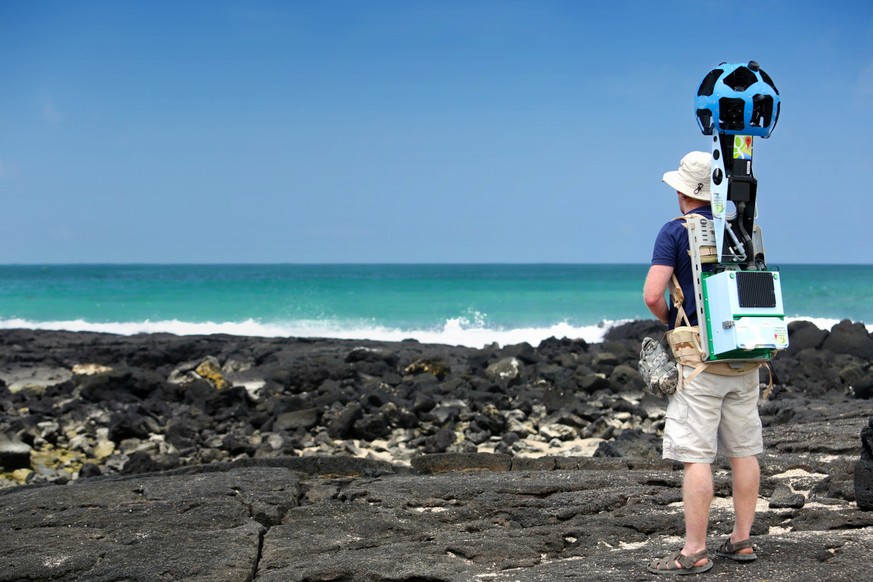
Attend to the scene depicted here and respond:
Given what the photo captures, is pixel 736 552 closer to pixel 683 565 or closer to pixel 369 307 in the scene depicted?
pixel 683 565

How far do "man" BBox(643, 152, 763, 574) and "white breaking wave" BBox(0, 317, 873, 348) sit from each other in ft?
101

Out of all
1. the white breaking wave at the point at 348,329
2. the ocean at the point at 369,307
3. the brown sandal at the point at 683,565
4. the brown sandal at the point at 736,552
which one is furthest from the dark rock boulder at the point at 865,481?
the white breaking wave at the point at 348,329

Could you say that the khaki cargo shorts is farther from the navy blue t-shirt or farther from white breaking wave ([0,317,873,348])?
white breaking wave ([0,317,873,348])

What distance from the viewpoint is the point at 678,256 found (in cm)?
493

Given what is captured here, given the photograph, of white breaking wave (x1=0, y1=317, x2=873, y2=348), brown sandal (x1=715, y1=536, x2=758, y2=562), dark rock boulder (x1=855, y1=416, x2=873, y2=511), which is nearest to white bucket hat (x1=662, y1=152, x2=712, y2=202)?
brown sandal (x1=715, y1=536, x2=758, y2=562)

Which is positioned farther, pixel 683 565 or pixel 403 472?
pixel 403 472

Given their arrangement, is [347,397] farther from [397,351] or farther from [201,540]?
[201,540]

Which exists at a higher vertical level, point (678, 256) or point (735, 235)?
point (735, 235)

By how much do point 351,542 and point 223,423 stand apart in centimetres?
872

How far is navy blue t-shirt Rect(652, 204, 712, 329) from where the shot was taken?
4906 millimetres

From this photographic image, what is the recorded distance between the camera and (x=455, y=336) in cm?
3997

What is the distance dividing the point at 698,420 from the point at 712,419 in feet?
0.25

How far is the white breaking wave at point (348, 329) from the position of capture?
38031mm

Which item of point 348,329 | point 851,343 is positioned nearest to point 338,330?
point 348,329
